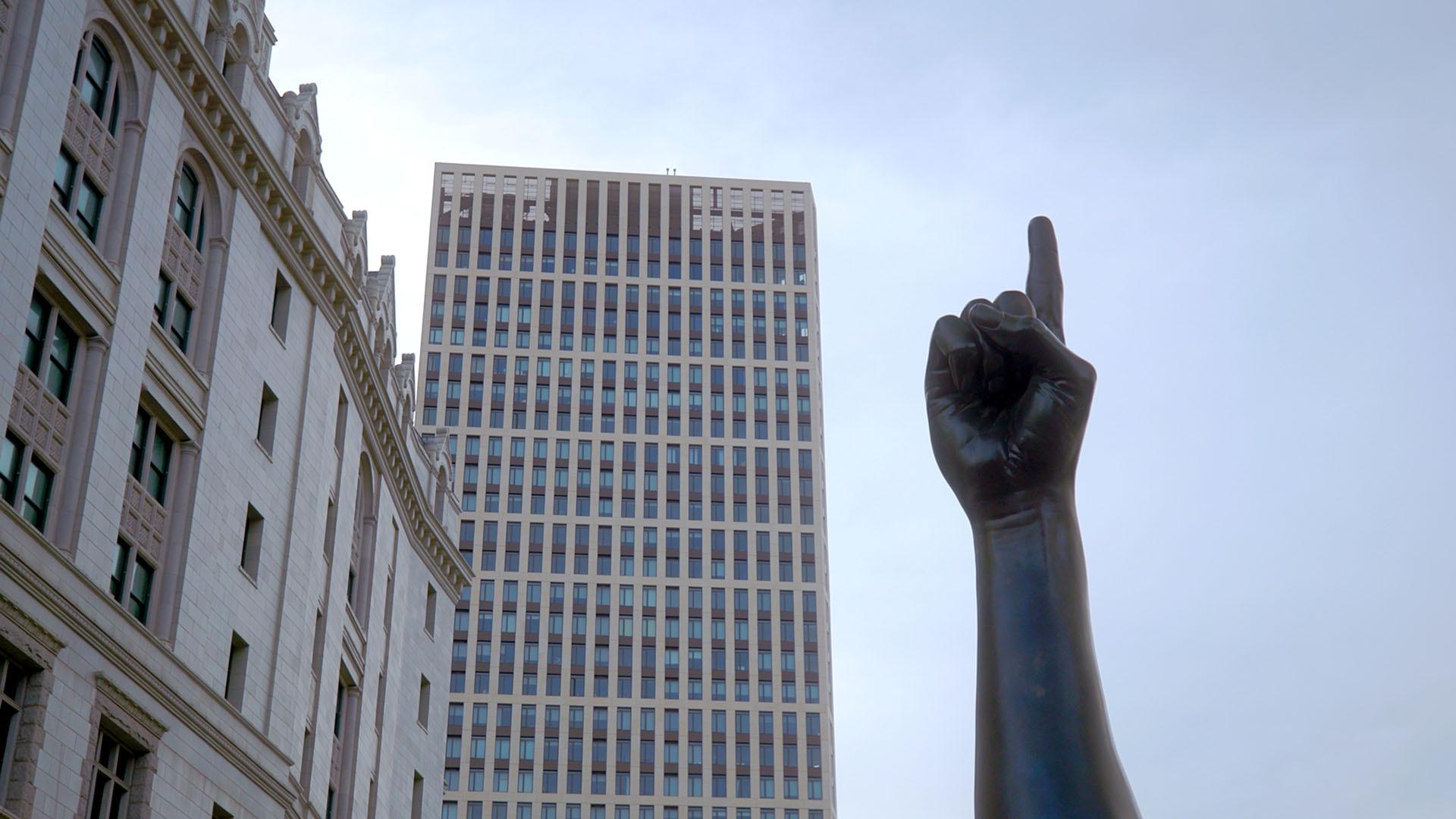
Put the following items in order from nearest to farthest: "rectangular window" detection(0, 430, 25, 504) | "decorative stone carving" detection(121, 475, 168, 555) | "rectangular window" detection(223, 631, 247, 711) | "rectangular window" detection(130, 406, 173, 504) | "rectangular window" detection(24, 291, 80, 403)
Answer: "rectangular window" detection(0, 430, 25, 504) < "rectangular window" detection(24, 291, 80, 403) < "decorative stone carving" detection(121, 475, 168, 555) < "rectangular window" detection(130, 406, 173, 504) < "rectangular window" detection(223, 631, 247, 711)

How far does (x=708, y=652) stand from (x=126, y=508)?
7571cm

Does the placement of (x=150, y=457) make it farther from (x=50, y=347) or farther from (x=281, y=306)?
(x=281, y=306)

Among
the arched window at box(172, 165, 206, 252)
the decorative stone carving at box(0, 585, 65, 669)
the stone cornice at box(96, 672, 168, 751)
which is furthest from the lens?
the arched window at box(172, 165, 206, 252)

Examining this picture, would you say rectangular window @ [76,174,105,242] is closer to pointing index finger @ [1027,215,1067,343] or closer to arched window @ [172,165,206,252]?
arched window @ [172,165,206,252]

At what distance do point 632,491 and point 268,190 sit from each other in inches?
2881

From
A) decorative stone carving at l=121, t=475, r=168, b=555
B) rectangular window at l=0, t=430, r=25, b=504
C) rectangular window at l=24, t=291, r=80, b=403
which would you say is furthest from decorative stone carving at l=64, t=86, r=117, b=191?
rectangular window at l=0, t=430, r=25, b=504

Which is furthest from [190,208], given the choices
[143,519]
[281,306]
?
[143,519]

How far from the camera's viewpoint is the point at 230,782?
2788 centimetres

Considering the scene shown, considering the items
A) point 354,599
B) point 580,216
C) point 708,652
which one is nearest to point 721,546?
point 708,652

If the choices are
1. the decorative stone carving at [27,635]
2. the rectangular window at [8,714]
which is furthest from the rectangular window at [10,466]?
the rectangular window at [8,714]

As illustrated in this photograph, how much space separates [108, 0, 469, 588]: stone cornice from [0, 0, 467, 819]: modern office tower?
61mm

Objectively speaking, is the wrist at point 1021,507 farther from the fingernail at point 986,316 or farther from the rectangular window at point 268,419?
the rectangular window at point 268,419

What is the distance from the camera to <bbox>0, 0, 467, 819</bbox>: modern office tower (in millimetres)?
22734

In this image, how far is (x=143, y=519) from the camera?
1021 inches
